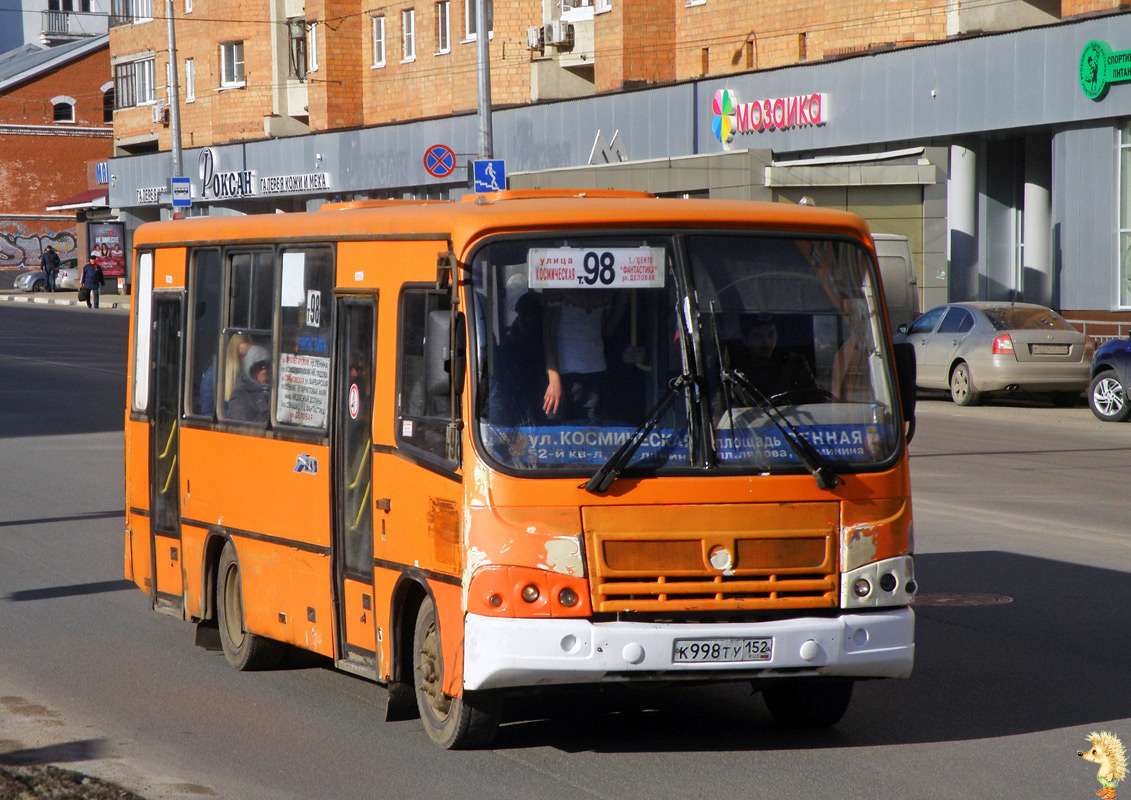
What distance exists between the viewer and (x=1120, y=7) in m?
26.3

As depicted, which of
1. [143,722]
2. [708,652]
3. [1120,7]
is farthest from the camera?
[1120,7]

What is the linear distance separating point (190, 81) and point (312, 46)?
30.5 ft

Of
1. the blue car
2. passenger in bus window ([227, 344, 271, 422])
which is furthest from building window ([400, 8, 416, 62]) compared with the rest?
passenger in bus window ([227, 344, 271, 422])

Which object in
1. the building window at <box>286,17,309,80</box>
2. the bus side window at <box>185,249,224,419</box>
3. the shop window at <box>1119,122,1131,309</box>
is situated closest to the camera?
the bus side window at <box>185,249,224,419</box>

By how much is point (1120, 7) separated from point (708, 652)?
23.1 metres

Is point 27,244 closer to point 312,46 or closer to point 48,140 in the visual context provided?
point 48,140

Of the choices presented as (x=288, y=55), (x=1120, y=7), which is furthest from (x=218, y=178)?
(x=1120, y=7)

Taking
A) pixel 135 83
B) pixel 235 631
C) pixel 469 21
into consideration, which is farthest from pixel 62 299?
pixel 235 631

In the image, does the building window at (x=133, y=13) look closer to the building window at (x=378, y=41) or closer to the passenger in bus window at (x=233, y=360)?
the building window at (x=378, y=41)

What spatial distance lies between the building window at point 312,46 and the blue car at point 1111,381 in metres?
33.9

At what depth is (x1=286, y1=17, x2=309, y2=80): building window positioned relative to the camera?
173 ft

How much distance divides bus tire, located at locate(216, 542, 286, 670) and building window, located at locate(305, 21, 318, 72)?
4445 cm

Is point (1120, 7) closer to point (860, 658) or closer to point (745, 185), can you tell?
point (745, 185)

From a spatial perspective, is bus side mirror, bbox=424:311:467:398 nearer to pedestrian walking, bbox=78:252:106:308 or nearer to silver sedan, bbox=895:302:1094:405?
silver sedan, bbox=895:302:1094:405
